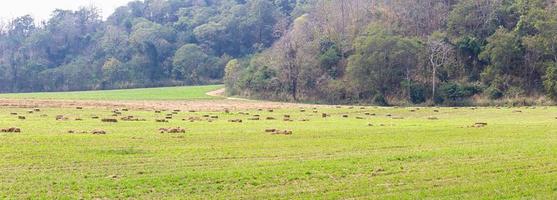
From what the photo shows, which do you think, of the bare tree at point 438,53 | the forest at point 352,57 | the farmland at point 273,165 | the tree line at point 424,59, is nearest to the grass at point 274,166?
the farmland at point 273,165

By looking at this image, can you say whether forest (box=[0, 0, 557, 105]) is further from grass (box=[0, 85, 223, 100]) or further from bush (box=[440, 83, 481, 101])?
grass (box=[0, 85, 223, 100])

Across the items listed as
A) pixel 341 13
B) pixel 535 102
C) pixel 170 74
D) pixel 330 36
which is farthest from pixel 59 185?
pixel 170 74

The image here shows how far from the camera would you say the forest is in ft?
280

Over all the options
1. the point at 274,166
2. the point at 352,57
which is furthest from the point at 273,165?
the point at 352,57

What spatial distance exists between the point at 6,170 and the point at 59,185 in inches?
115

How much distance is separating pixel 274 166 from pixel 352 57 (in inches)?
2817

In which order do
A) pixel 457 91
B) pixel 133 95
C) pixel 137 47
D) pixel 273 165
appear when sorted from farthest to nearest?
pixel 137 47
pixel 133 95
pixel 457 91
pixel 273 165

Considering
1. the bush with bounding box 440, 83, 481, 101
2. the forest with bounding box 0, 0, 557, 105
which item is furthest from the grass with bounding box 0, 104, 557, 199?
the forest with bounding box 0, 0, 557, 105

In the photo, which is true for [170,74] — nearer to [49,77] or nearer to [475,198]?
[49,77]

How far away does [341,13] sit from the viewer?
4614 inches

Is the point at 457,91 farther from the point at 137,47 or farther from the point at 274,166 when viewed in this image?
the point at 137,47

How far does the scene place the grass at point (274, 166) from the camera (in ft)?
54.6

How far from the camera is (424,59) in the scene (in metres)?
91.4

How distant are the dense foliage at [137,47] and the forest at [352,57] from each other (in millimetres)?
327
